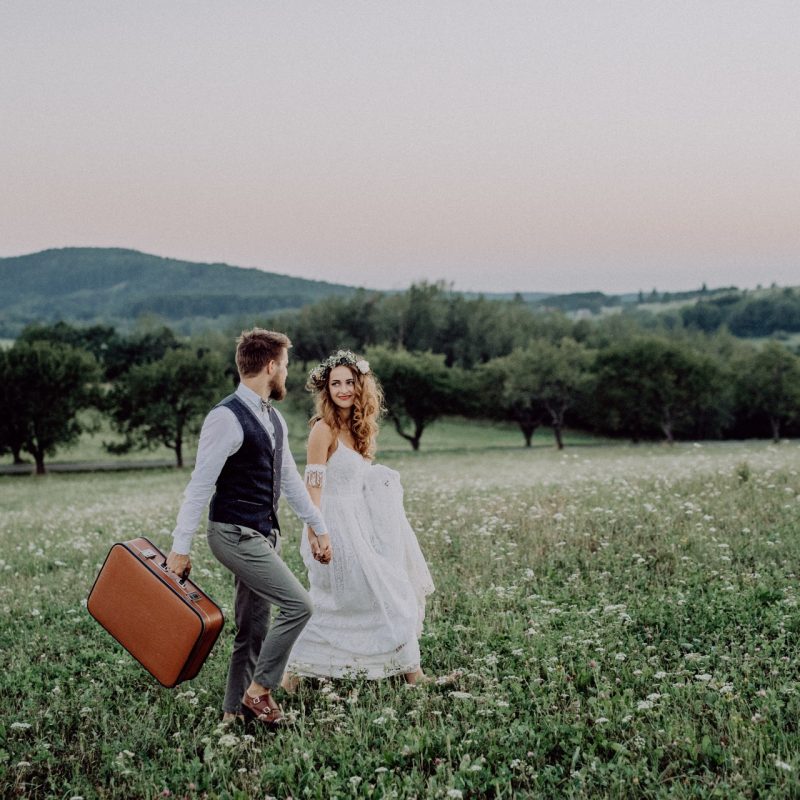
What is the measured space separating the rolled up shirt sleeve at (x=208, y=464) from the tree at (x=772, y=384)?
7793cm

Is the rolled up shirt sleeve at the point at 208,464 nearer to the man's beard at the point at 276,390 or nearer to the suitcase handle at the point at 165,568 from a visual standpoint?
the suitcase handle at the point at 165,568

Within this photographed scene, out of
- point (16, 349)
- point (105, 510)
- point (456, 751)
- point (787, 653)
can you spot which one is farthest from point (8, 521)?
point (16, 349)

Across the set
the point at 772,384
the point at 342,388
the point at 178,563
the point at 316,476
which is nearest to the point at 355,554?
the point at 316,476

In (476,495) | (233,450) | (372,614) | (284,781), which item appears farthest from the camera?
(476,495)

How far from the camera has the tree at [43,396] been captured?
5162cm

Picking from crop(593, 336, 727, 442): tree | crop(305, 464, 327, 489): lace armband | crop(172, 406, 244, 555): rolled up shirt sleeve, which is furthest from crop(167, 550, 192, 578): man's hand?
crop(593, 336, 727, 442): tree

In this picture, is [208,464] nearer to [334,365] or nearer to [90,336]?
[334,365]

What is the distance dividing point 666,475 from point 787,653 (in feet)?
29.3

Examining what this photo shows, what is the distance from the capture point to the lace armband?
666 centimetres

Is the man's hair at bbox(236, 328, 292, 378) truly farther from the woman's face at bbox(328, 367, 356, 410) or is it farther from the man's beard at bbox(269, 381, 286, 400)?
the woman's face at bbox(328, 367, 356, 410)

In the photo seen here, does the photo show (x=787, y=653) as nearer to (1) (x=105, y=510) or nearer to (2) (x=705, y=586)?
(2) (x=705, y=586)

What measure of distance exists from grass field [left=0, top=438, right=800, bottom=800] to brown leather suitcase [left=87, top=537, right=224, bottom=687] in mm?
571

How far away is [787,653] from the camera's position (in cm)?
619

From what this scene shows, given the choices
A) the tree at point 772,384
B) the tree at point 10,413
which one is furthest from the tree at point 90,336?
the tree at point 772,384
